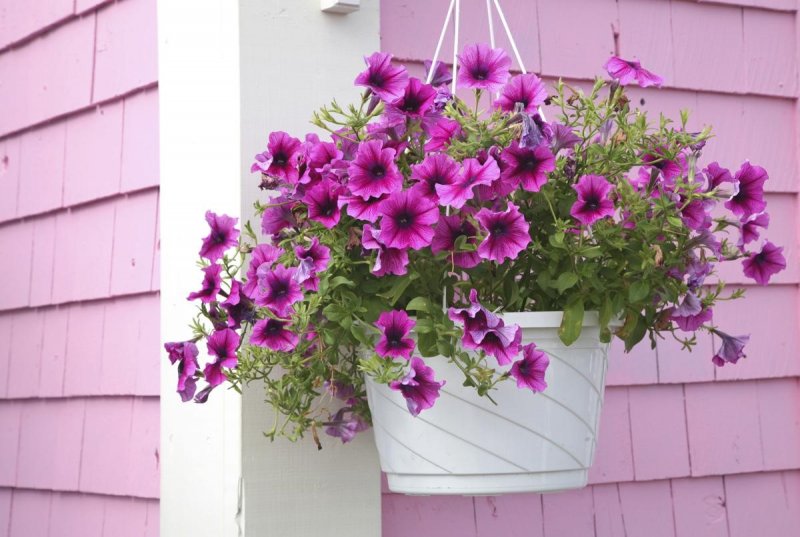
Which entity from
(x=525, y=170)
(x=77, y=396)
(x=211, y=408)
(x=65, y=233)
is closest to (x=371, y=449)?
(x=211, y=408)

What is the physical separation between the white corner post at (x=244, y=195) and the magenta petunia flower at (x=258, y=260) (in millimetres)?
179

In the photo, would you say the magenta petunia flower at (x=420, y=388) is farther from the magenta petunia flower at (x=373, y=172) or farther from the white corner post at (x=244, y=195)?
the white corner post at (x=244, y=195)

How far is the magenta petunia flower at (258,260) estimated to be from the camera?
147cm

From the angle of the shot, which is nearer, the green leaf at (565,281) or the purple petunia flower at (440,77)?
the green leaf at (565,281)

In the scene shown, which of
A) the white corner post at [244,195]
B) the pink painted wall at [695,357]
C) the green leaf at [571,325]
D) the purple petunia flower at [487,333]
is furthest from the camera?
the pink painted wall at [695,357]

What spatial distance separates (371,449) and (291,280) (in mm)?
434

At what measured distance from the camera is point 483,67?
145 cm

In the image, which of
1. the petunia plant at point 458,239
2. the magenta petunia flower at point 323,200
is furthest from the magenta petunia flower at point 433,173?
the magenta petunia flower at point 323,200

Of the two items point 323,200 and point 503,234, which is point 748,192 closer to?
point 503,234

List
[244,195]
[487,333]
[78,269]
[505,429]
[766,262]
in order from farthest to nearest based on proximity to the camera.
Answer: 1. [78,269]
2. [244,195]
3. [766,262]
4. [505,429]
5. [487,333]

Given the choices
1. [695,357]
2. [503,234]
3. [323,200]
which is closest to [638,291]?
[503,234]

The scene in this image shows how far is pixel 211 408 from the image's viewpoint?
1706mm

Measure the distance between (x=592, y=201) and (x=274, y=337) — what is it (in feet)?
1.41

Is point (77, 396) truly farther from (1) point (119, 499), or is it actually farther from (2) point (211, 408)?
(2) point (211, 408)
